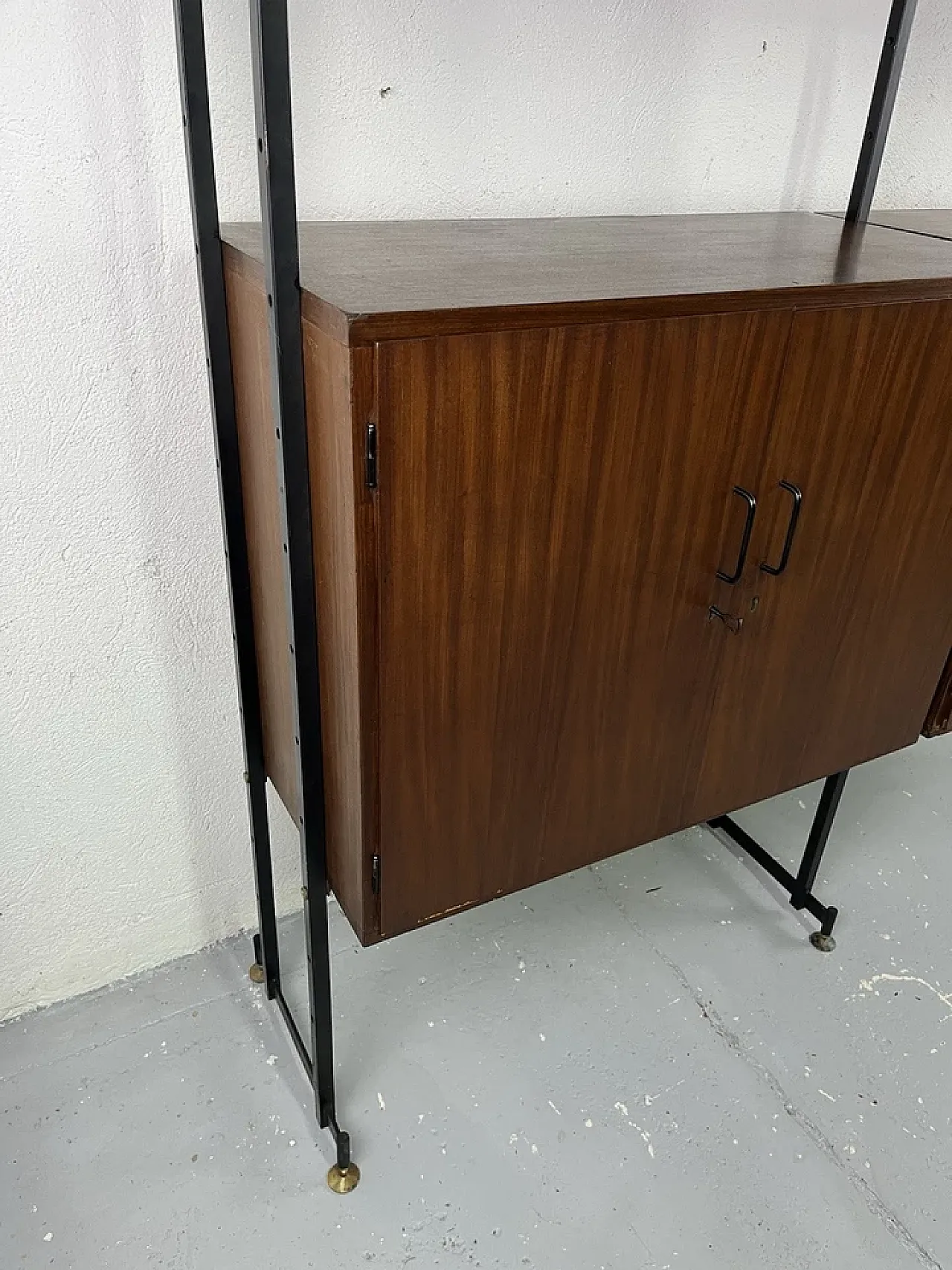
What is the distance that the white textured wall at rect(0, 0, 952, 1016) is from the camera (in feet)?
3.66

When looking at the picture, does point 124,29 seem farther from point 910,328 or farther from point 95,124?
point 910,328

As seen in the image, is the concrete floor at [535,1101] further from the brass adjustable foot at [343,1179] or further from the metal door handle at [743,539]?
the metal door handle at [743,539]

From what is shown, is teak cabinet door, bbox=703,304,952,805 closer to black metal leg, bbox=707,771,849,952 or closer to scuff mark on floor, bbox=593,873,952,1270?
black metal leg, bbox=707,771,849,952

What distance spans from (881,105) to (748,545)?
0.75 metres

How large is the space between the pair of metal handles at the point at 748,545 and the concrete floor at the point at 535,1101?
2.55 feet

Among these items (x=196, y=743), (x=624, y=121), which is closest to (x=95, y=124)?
(x=624, y=121)

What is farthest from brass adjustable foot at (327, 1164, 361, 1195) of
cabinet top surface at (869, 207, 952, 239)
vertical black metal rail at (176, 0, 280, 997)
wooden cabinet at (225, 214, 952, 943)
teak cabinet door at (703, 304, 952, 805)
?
cabinet top surface at (869, 207, 952, 239)

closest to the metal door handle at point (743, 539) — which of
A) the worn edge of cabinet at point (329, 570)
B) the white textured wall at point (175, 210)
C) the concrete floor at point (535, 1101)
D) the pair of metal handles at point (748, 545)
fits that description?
the pair of metal handles at point (748, 545)

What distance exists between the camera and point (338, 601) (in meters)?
0.98

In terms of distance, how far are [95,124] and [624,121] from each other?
0.72 meters

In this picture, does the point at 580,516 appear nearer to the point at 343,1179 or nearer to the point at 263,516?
the point at 263,516

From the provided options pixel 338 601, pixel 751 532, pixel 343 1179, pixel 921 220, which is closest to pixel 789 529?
pixel 751 532

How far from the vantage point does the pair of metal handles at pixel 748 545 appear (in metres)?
1.11

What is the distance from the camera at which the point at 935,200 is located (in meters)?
1.79
